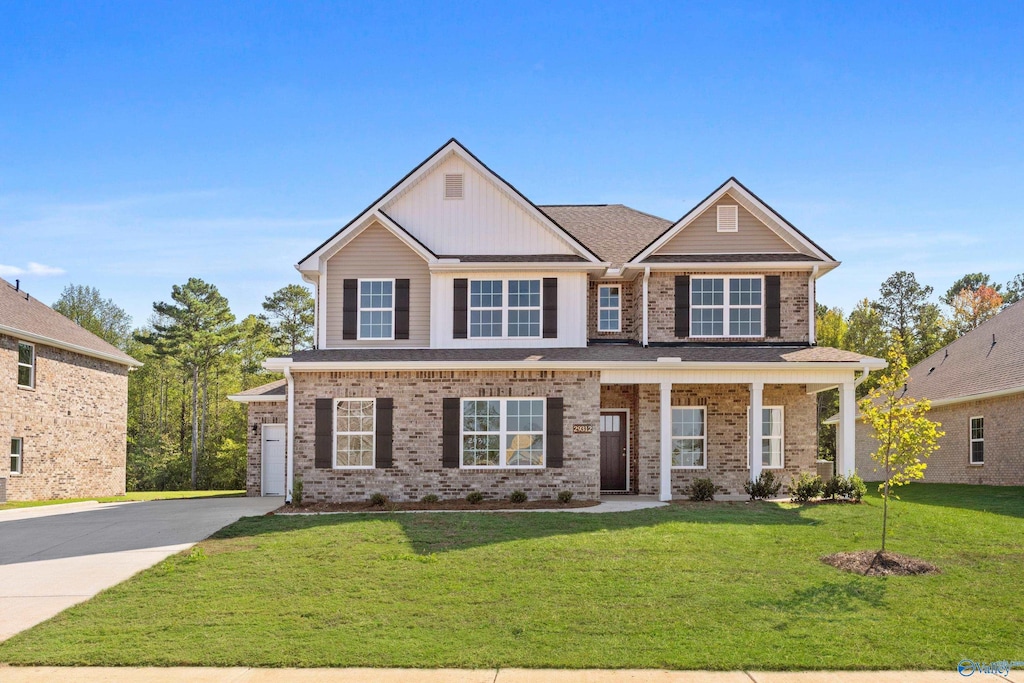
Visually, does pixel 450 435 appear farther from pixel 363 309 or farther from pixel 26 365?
pixel 26 365

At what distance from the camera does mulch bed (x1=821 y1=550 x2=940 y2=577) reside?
1232cm

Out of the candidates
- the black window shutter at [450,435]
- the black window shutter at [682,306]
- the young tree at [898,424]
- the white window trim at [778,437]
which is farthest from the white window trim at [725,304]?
the young tree at [898,424]

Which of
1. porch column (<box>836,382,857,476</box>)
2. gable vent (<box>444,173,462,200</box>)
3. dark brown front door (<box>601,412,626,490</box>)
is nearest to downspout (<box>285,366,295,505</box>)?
gable vent (<box>444,173,462,200</box>)

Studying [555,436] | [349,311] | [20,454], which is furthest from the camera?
[20,454]

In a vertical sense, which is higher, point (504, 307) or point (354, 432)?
point (504, 307)

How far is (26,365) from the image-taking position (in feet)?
87.3

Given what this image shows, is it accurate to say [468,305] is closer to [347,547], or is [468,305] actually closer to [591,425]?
[591,425]

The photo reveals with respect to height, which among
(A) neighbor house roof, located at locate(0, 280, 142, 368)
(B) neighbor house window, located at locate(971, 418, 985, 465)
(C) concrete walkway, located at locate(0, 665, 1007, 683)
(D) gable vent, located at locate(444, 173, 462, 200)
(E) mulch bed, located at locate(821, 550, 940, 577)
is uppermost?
(D) gable vent, located at locate(444, 173, 462, 200)

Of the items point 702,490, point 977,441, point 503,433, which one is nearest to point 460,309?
point 503,433

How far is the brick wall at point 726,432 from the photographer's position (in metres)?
21.5

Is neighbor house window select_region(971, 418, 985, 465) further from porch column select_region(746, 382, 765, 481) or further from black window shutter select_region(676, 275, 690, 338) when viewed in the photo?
black window shutter select_region(676, 275, 690, 338)

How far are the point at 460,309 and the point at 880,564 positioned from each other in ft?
38.3

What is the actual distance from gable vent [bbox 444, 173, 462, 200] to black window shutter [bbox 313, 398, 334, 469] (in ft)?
20.6

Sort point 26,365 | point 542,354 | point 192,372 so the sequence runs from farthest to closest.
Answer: point 192,372 → point 26,365 → point 542,354
